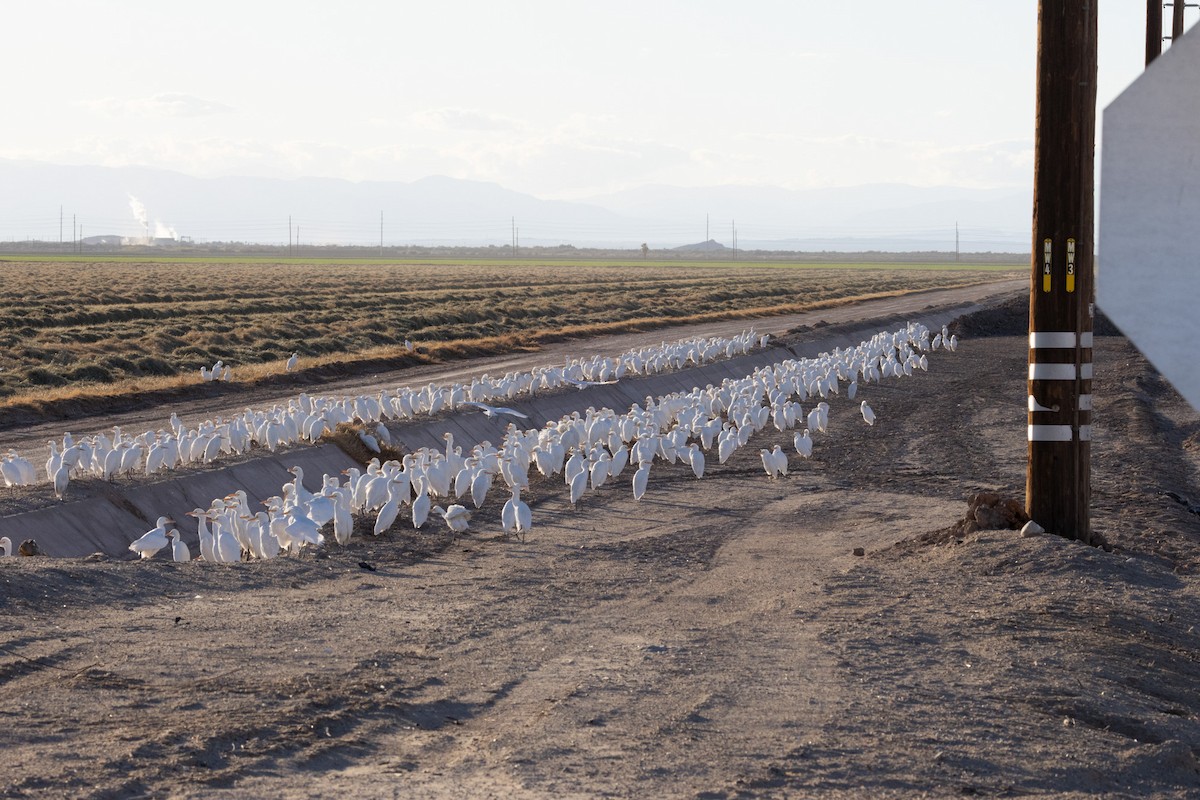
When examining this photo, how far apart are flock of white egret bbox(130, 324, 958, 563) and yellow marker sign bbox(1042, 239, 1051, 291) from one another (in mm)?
4978

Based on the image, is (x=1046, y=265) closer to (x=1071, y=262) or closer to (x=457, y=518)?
(x=1071, y=262)

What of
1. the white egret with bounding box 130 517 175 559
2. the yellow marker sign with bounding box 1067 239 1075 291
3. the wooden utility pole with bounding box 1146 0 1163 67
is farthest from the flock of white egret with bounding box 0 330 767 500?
the wooden utility pole with bounding box 1146 0 1163 67

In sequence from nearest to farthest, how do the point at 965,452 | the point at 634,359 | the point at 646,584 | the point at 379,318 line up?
the point at 646,584 < the point at 965,452 < the point at 634,359 < the point at 379,318

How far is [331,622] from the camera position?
7969mm

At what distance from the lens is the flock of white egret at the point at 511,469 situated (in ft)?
36.9

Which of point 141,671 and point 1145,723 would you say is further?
point 141,671

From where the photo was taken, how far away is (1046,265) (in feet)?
29.9

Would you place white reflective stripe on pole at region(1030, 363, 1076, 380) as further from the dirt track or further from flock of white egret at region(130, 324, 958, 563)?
flock of white egret at region(130, 324, 958, 563)

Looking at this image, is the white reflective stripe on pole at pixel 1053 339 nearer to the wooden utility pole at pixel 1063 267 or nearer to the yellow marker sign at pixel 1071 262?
the wooden utility pole at pixel 1063 267

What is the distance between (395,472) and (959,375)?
2005cm

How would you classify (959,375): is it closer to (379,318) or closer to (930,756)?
(379,318)

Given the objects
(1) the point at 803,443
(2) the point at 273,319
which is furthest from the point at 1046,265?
(2) the point at 273,319

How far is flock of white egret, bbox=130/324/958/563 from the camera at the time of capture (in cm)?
1123

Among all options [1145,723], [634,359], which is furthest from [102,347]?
[1145,723]
